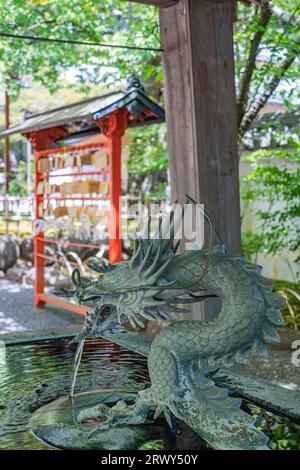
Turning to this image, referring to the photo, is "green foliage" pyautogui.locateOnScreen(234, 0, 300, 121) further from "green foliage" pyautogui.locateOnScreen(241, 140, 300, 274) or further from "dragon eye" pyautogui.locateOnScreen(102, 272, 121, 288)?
"dragon eye" pyautogui.locateOnScreen(102, 272, 121, 288)

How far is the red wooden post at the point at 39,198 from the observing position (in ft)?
25.1

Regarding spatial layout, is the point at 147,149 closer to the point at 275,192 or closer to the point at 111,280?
the point at 275,192

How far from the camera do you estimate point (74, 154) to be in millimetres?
7027

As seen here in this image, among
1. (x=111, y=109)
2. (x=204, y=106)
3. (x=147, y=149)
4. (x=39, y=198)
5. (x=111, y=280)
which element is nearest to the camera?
(x=111, y=280)

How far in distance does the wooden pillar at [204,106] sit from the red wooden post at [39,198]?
15.2ft

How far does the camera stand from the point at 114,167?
20.5 ft

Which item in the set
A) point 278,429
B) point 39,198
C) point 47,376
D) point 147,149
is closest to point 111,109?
point 39,198

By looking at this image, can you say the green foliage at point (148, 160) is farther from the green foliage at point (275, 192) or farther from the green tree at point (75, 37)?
the green foliage at point (275, 192)

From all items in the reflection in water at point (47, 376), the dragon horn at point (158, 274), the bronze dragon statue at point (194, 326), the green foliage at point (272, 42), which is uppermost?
the green foliage at point (272, 42)

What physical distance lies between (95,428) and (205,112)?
185 centimetres

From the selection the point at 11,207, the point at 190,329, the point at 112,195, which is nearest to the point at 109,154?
the point at 112,195

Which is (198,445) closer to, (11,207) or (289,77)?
(289,77)

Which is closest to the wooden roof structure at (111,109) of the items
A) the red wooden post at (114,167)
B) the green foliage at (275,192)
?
the red wooden post at (114,167)

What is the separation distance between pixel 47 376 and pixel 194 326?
1.01 meters
